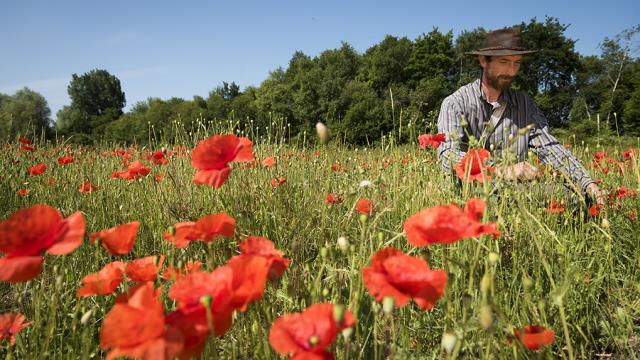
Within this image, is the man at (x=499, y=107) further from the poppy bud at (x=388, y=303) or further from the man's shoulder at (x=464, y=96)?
the poppy bud at (x=388, y=303)

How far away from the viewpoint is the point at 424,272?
0.75 metres

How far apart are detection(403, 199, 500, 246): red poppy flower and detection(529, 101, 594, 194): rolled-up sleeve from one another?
6.06 feet

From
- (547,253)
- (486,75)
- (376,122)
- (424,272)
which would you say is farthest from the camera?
(376,122)

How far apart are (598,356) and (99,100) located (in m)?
82.0

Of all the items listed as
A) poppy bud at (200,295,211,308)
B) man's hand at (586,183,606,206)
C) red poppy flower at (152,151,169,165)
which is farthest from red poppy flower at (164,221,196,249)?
man's hand at (586,183,606,206)

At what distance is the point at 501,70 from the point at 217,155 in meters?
2.58

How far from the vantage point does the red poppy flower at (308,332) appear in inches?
24.3

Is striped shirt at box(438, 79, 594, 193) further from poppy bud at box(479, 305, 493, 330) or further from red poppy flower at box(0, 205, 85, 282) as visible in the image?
red poppy flower at box(0, 205, 85, 282)

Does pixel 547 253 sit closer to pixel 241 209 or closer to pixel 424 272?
pixel 424 272

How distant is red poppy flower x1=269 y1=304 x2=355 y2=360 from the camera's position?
62 cm

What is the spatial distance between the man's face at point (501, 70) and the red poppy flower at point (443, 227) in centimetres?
255

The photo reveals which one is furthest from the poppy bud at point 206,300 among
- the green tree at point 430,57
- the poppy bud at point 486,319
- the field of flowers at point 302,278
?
the green tree at point 430,57

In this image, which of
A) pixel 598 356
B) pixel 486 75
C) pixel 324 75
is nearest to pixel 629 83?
pixel 324 75

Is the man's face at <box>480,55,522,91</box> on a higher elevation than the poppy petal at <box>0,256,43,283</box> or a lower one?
higher
